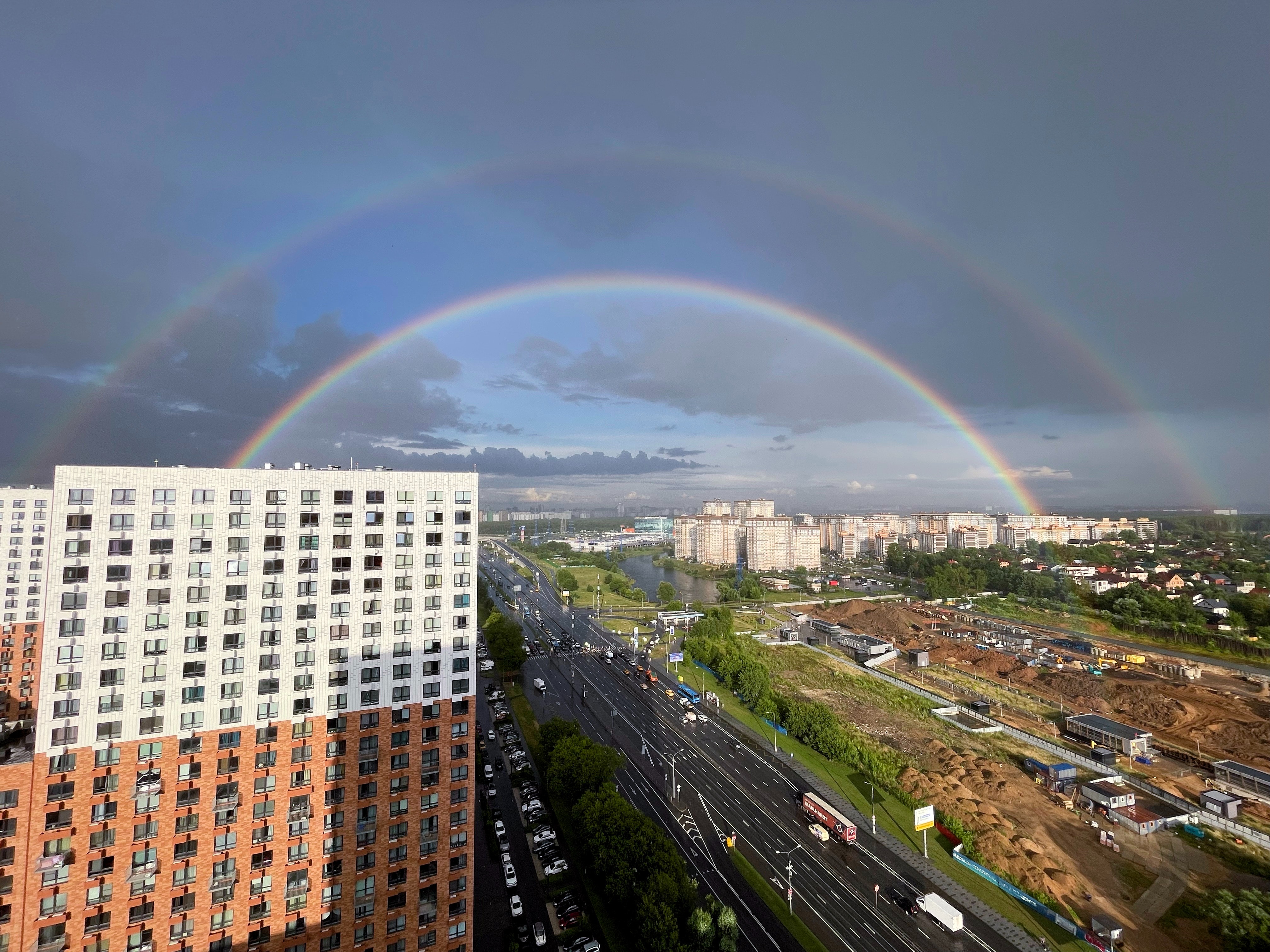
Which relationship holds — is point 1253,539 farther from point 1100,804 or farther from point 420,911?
point 420,911

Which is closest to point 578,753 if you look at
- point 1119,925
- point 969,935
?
point 969,935

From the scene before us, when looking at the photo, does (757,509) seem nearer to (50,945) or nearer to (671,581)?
(671,581)

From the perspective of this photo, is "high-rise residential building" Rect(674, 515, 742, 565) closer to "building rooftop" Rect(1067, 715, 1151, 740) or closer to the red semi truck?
"building rooftop" Rect(1067, 715, 1151, 740)

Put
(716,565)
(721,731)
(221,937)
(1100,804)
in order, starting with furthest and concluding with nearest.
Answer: (716,565), (721,731), (1100,804), (221,937)

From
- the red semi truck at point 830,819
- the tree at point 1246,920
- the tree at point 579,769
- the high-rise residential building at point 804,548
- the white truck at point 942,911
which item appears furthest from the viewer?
the high-rise residential building at point 804,548

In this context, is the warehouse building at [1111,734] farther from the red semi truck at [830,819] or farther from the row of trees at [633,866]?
the row of trees at [633,866]

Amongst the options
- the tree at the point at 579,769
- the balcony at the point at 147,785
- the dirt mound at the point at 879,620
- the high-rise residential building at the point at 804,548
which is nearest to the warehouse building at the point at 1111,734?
the dirt mound at the point at 879,620
